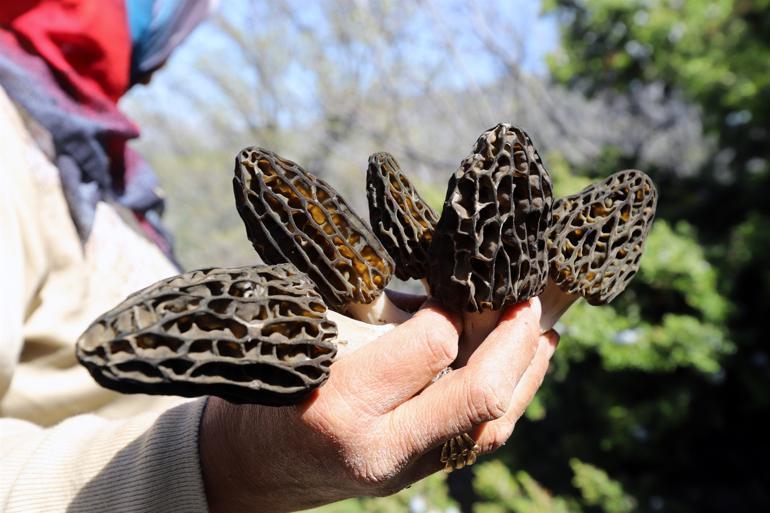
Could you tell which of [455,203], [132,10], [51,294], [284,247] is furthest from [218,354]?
[132,10]

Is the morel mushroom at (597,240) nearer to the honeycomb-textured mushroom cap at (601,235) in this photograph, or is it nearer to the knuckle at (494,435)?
the honeycomb-textured mushroom cap at (601,235)

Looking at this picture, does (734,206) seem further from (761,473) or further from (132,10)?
(132,10)

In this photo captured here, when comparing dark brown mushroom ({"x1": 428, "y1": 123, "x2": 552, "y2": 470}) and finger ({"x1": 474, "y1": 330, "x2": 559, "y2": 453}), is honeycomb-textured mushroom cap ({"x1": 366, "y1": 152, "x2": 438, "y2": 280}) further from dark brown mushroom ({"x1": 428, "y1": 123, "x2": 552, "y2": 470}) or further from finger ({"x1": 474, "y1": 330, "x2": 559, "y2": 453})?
finger ({"x1": 474, "y1": 330, "x2": 559, "y2": 453})

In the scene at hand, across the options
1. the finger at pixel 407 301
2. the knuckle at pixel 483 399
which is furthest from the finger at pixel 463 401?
the finger at pixel 407 301

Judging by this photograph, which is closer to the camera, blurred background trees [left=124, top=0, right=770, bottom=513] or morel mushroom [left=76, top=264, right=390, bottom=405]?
morel mushroom [left=76, top=264, right=390, bottom=405]

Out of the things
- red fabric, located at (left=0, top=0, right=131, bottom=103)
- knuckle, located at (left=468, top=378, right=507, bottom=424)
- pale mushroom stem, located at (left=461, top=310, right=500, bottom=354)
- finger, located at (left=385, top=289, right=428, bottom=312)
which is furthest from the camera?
red fabric, located at (left=0, top=0, right=131, bottom=103)

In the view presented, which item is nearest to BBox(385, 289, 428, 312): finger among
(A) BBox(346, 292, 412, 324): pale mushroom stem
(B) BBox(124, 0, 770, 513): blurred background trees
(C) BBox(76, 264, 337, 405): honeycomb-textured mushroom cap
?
(A) BBox(346, 292, 412, 324): pale mushroom stem
